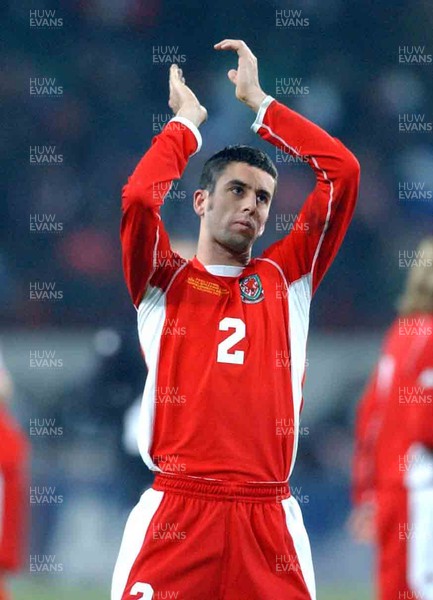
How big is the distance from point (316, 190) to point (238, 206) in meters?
0.26

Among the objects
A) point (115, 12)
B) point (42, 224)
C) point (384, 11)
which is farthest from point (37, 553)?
point (384, 11)

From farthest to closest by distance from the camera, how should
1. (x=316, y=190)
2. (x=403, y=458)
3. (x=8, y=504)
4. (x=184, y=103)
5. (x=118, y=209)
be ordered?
(x=118, y=209) → (x=8, y=504) → (x=403, y=458) → (x=184, y=103) → (x=316, y=190)

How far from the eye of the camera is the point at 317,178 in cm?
330

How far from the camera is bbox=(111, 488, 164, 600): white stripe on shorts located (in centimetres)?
302

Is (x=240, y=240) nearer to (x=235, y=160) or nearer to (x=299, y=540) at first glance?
(x=235, y=160)

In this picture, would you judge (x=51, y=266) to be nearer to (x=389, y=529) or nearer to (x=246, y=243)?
(x=389, y=529)

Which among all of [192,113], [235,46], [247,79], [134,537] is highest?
[235,46]

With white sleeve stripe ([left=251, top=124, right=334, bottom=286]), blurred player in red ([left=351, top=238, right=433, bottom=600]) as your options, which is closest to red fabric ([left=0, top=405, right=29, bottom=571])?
blurred player in red ([left=351, top=238, right=433, bottom=600])

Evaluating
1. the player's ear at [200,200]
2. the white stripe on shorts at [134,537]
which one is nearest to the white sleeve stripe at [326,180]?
the player's ear at [200,200]

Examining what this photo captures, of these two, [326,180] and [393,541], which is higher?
[326,180]

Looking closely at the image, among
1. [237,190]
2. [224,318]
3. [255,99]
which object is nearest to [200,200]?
[237,190]

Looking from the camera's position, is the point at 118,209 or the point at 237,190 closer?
the point at 237,190

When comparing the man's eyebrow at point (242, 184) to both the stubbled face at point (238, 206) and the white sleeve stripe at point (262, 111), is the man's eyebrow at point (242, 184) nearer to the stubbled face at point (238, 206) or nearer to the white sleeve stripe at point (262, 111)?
the stubbled face at point (238, 206)

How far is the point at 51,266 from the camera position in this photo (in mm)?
7820
